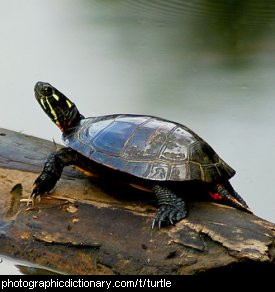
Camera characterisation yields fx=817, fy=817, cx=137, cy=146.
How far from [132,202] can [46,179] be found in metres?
0.30

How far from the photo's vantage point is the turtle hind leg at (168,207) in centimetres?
254

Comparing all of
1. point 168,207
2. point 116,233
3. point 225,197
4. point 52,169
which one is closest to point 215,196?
point 225,197

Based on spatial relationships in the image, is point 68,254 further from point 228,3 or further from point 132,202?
point 228,3

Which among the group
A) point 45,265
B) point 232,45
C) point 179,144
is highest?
point 232,45

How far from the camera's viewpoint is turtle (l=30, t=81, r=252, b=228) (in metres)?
2.66

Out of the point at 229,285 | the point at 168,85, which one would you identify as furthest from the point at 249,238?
the point at 168,85

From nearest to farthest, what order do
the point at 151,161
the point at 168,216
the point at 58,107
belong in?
the point at 168,216 → the point at 151,161 → the point at 58,107

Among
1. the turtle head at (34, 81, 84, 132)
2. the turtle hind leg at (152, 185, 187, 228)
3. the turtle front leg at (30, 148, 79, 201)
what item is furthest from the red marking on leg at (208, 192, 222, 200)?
the turtle head at (34, 81, 84, 132)

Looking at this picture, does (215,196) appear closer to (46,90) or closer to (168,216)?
(168,216)

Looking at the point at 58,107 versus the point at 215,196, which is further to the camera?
the point at 58,107

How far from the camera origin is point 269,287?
2508mm

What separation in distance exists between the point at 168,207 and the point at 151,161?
0.63ft

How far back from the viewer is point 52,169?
2.78m

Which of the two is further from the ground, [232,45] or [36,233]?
[232,45]
